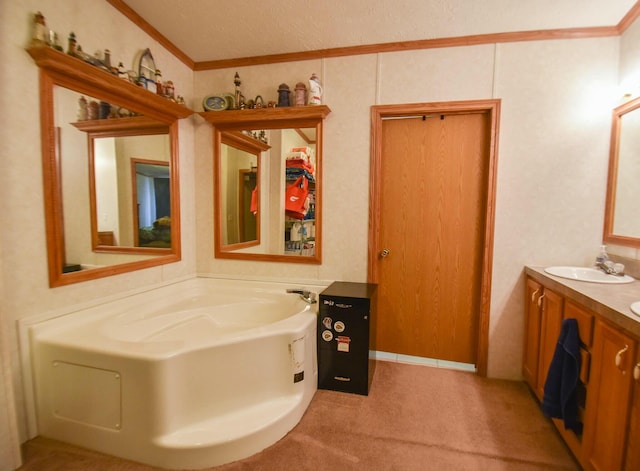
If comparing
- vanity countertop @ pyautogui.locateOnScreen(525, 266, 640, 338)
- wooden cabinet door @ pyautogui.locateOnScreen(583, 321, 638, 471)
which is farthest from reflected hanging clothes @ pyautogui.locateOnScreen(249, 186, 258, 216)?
wooden cabinet door @ pyautogui.locateOnScreen(583, 321, 638, 471)

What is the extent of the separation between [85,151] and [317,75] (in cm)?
176

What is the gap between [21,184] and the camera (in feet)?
4.80

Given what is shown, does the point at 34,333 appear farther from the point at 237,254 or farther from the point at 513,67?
the point at 513,67

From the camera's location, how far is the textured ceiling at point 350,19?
1.83 m

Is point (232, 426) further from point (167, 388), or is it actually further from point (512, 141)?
point (512, 141)

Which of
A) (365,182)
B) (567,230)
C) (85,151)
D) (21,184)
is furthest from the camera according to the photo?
(365,182)

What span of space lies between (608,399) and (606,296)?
448 mm

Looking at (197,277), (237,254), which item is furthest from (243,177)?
(197,277)

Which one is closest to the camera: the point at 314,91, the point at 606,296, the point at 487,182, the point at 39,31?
the point at 606,296

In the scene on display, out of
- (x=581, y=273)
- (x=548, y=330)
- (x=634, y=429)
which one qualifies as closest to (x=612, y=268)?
(x=581, y=273)

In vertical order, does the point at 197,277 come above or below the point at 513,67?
below

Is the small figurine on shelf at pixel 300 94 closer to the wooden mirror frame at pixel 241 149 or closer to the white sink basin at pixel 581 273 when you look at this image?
the wooden mirror frame at pixel 241 149

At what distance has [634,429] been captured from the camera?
1043 mm

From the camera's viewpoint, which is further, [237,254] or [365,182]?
[237,254]
